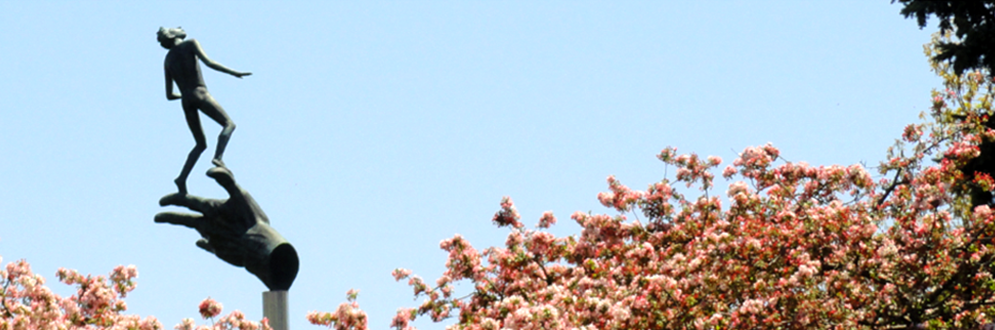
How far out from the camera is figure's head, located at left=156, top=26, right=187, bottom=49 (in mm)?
12258

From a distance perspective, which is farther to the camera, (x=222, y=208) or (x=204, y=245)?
(x=204, y=245)

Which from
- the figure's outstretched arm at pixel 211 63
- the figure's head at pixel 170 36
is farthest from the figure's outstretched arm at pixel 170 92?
the figure's outstretched arm at pixel 211 63

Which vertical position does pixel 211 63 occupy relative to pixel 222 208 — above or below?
above

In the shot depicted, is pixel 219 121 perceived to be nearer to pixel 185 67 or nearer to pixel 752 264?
pixel 185 67

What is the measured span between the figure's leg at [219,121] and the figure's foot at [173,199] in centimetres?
85

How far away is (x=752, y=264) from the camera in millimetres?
11539

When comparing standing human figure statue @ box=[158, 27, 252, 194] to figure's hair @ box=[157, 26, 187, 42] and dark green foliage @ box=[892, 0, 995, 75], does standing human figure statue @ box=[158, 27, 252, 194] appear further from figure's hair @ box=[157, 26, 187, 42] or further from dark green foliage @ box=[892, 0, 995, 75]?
dark green foliage @ box=[892, 0, 995, 75]

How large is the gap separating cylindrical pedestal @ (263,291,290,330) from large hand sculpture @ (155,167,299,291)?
0.33ft

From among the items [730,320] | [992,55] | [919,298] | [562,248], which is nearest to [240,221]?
[562,248]

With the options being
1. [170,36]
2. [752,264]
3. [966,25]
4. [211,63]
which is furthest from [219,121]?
[966,25]

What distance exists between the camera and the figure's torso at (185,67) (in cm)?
1209

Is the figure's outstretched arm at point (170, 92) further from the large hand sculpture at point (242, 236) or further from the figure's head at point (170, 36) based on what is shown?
the large hand sculpture at point (242, 236)

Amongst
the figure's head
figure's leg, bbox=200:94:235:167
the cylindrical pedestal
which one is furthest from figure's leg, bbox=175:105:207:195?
the cylindrical pedestal

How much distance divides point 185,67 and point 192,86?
201 millimetres
